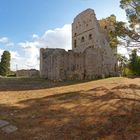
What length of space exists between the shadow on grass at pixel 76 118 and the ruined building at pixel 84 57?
14203 millimetres

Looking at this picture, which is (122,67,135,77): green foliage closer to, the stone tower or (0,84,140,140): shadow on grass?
the stone tower

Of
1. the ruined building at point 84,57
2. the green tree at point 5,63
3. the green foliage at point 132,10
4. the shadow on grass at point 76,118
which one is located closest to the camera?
the shadow on grass at point 76,118

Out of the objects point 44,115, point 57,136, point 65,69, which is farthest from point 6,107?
point 65,69

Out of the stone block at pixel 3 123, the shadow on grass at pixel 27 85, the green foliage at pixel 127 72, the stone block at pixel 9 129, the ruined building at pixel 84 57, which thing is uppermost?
the ruined building at pixel 84 57

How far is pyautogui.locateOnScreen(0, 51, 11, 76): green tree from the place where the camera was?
192 feet

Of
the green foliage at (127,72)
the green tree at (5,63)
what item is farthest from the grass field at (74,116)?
the green tree at (5,63)

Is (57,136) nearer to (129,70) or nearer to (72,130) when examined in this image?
(72,130)

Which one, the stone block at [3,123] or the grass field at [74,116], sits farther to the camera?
the stone block at [3,123]

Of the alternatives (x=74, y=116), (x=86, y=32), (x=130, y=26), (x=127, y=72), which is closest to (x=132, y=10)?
(x=130, y=26)

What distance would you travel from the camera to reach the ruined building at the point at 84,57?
99.5 ft

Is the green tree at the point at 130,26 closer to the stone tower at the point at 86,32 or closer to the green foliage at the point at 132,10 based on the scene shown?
the green foliage at the point at 132,10

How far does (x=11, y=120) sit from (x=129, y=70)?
105ft

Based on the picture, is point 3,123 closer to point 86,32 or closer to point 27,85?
point 27,85

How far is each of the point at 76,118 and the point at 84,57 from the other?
65.1 feet
